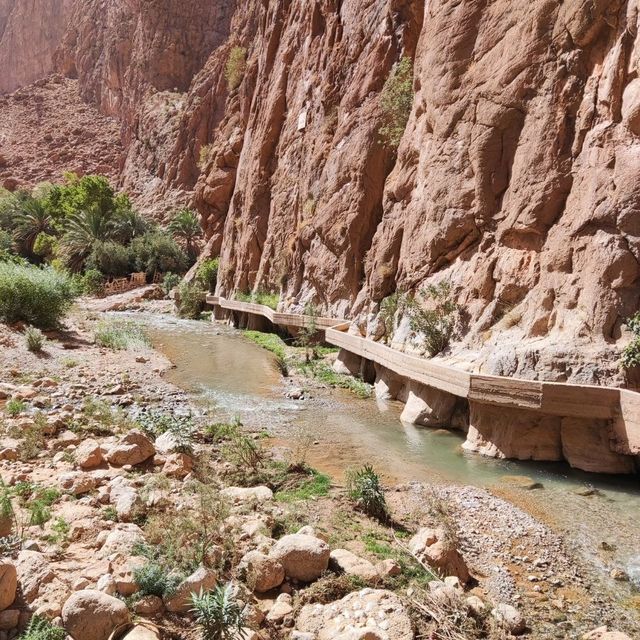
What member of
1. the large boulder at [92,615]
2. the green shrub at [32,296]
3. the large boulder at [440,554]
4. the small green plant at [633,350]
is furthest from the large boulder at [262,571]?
the green shrub at [32,296]

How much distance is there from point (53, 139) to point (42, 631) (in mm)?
76169

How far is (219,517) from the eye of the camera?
4.63 m

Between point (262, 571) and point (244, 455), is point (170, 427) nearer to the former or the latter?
point (244, 455)

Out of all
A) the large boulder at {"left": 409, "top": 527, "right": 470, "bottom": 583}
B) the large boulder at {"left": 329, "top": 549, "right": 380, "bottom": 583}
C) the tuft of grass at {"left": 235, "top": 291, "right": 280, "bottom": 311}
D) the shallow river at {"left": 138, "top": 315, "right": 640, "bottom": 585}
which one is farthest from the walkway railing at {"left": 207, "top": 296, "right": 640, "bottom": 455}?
the tuft of grass at {"left": 235, "top": 291, "right": 280, "bottom": 311}

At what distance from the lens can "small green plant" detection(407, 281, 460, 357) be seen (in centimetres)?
1044

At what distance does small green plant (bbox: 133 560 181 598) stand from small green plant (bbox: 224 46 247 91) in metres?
41.1

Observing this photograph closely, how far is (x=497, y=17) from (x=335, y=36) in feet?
40.6

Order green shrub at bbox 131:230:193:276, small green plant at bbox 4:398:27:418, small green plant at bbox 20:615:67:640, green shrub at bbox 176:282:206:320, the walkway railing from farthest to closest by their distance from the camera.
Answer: green shrub at bbox 131:230:193:276, green shrub at bbox 176:282:206:320, small green plant at bbox 4:398:27:418, the walkway railing, small green plant at bbox 20:615:67:640

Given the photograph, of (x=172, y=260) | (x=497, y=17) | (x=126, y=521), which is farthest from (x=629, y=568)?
(x=172, y=260)

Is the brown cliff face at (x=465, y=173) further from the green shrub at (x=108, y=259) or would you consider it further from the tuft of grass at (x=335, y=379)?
the green shrub at (x=108, y=259)

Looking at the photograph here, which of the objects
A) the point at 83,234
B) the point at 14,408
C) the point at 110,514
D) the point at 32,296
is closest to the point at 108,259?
the point at 83,234

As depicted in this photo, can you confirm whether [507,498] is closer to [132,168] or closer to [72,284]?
[72,284]

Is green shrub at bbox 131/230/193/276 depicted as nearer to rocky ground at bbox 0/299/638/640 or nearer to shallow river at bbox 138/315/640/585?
shallow river at bbox 138/315/640/585

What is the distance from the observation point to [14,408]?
770 centimetres
